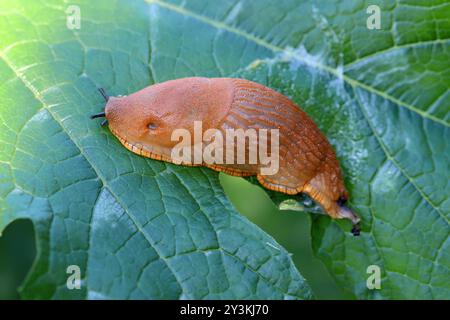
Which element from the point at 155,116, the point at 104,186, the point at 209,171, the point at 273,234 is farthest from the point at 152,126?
the point at 273,234

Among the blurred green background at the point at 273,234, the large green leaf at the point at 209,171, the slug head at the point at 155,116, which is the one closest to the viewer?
the large green leaf at the point at 209,171

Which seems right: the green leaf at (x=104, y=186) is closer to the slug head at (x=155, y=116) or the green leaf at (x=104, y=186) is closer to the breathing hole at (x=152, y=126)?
the slug head at (x=155, y=116)

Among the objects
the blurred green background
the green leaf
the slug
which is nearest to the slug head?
the slug

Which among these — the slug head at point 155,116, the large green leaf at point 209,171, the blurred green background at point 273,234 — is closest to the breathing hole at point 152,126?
the slug head at point 155,116

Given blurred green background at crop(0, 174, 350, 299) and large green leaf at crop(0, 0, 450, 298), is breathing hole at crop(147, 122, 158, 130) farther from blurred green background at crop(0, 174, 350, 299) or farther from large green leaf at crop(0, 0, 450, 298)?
blurred green background at crop(0, 174, 350, 299)

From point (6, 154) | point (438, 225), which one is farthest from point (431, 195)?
point (6, 154)
